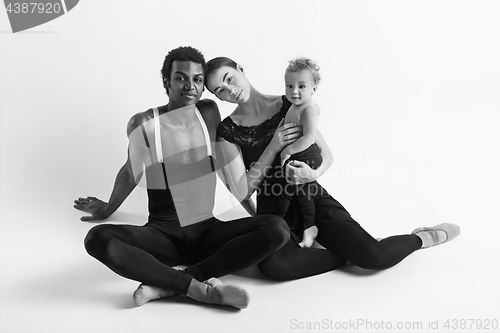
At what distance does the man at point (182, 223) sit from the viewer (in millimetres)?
2553

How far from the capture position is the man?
2.55 meters

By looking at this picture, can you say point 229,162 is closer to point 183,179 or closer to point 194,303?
point 183,179

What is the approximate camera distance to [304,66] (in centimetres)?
285

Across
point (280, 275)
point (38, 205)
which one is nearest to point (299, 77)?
point (280, 275)

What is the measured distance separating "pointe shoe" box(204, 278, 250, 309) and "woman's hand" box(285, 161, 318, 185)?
0.60 metres

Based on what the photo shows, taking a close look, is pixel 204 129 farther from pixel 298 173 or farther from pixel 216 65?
pixel 298 173

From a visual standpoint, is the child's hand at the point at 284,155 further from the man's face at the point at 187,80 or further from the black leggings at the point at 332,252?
the man's face at the point at 187,80

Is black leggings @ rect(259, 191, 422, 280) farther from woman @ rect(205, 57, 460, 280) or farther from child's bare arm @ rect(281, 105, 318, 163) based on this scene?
child's bare arm @ rect(281, 105, 318, 163)

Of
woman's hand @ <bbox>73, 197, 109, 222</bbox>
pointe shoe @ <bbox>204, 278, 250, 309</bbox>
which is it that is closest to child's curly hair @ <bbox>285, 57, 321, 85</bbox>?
pointe shoe @ <bbox>204, 278, 250, 309</bbox>

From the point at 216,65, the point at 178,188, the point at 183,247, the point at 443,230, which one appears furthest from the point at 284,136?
the point at 443,230

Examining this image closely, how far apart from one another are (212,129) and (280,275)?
75 cm

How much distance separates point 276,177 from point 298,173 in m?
0.11

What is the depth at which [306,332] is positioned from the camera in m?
2.43

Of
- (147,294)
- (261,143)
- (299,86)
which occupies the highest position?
(299,86)
